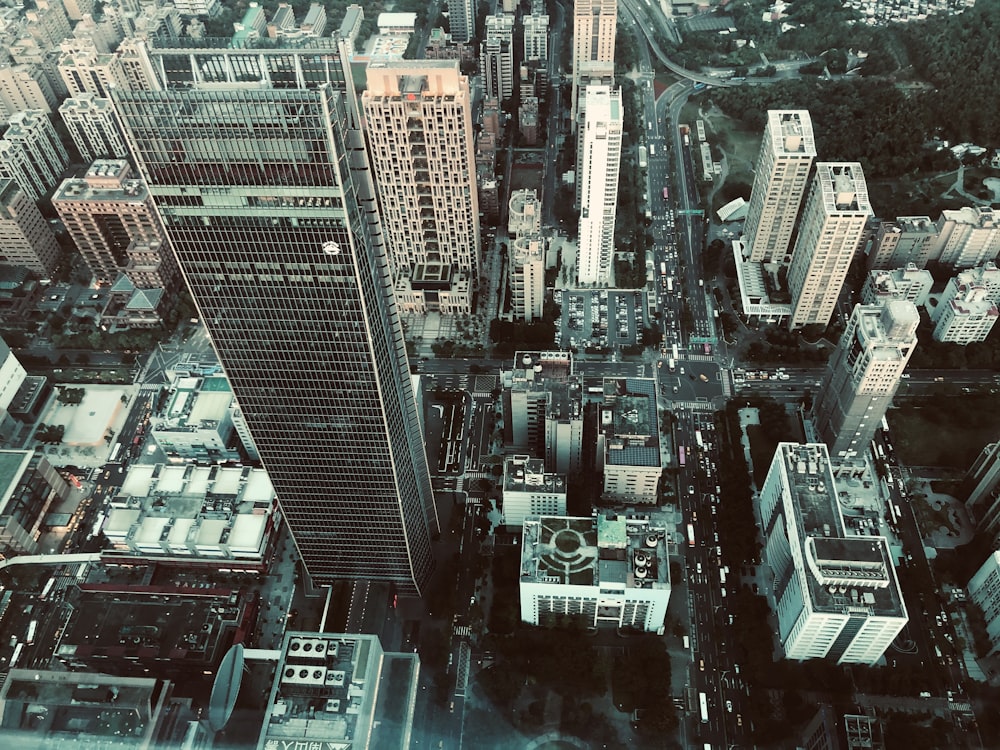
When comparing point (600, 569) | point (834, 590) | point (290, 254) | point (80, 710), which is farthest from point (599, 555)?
point (80, 710)

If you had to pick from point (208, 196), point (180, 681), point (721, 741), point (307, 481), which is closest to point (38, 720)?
point (180, 681)

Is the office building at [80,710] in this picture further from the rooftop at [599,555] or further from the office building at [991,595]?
the office building at [991,595]

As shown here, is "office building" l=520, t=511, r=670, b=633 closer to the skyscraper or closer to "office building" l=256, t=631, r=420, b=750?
"office building" l=256, t=631, r=420, b=750

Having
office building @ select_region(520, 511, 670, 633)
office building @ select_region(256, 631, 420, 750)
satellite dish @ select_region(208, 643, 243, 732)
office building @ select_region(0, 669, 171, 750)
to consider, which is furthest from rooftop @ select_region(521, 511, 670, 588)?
office building @ select_region(0, 669, 171, 750)

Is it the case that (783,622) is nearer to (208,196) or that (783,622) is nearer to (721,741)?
(721,741)

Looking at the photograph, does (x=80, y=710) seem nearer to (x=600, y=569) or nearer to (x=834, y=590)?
(x=600, y=569)
